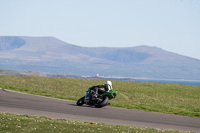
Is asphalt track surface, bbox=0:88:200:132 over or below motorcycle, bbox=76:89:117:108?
below

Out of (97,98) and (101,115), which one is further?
(97,98)

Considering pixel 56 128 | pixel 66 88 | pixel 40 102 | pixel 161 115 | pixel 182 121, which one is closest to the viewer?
pixel 56 128

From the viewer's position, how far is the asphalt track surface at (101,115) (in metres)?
20.0

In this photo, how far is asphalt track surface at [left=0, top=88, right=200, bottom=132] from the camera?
787 inches

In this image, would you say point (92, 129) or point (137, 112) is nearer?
point (92, 129)

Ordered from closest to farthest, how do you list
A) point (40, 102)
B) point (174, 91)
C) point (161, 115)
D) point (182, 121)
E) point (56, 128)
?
1. point (56, 128)
2. point (182, 121)
3. point (161, 115)
4. point (40, 102)
5. point (174, 91)

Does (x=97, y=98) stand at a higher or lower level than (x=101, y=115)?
higher

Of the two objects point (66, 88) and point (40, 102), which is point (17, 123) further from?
point (66, 88)

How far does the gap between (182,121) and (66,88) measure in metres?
22.9

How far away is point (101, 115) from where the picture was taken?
22125 millimetres

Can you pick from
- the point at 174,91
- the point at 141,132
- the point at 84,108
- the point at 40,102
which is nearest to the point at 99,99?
the point at 84,108

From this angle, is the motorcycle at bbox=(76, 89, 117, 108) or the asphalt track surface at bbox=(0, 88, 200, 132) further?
the motorcycle at bbox=(76, 89, 117, 108)

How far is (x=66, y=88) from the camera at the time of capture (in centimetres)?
4325

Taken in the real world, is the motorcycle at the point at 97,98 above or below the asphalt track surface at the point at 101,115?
above
